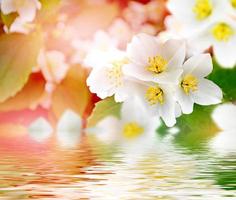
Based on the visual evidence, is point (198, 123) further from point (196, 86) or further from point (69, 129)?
point (69, 129)

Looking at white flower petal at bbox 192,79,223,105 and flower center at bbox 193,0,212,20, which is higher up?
flower center at bbox 193,0,212,20

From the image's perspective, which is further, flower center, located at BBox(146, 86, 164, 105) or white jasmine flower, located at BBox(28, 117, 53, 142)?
white jasmine flower, located at BBox(28, 117, 53, 142)

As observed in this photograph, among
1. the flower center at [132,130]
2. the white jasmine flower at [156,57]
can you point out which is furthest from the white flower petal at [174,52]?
the flower center at [132,130]

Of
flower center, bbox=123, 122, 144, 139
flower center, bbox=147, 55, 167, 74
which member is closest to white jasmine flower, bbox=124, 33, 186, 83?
flower center, bbox=147, 55, 167, 74

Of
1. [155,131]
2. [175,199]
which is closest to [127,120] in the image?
[155,131]

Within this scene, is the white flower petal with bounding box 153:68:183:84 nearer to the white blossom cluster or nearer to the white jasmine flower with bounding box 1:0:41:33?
the white blossom cluster

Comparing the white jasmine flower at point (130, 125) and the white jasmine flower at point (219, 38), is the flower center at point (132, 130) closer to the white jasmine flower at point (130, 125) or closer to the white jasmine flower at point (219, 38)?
the white jasmine flower at point (130, 125)

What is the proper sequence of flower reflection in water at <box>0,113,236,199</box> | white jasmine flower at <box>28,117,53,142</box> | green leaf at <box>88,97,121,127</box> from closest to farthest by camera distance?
flower reflection in water at <box>0,113,236,199</box>
green leaf at <box>88,97,121,127</box>
white jasmine flower at <box>28,117,53,142</box>

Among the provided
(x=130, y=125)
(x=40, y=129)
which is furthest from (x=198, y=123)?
(x=40, y=129)
